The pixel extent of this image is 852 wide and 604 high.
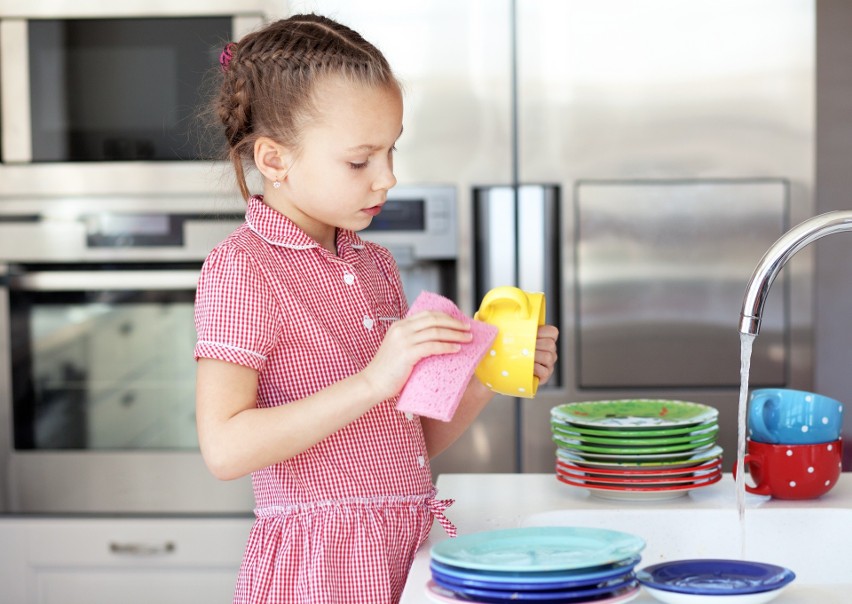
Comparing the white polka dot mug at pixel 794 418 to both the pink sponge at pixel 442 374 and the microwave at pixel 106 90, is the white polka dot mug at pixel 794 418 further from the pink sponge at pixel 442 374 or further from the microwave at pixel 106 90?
the microwave at pixel 106 90

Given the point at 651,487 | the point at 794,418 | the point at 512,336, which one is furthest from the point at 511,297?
the point at 794,418

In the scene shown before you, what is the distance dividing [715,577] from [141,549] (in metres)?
1.77

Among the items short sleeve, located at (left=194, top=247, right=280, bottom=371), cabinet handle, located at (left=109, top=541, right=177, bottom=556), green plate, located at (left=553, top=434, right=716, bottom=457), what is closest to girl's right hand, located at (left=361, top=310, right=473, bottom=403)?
short sleeve, located at (left=194, top=247, right=280, bottom=371)

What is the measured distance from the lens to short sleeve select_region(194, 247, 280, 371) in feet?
3.66

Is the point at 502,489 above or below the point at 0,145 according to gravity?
below

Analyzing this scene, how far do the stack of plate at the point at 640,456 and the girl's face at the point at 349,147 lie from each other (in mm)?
409

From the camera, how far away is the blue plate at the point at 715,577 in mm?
939

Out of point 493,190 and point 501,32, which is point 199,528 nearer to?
Result: point 493,190

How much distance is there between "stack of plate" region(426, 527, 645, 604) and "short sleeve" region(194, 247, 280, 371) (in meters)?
0.30

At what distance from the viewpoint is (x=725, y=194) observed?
233cm

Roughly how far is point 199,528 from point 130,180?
79cm

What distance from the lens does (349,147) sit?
3.86 ft

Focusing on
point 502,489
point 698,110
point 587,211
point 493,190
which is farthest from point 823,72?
point 502,489

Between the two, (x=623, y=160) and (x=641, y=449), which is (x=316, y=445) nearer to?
(x=641, y=449)
